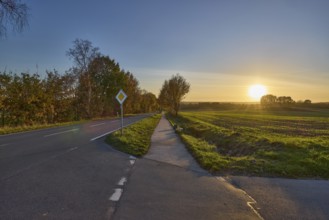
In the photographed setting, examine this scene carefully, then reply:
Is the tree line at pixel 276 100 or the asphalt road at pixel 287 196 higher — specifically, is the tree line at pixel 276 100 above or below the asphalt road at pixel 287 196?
above

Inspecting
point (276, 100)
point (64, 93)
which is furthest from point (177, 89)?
point (276, 100)

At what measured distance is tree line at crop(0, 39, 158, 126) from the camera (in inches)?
981

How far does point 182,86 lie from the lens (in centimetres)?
5562

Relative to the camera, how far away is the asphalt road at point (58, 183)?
424 cm

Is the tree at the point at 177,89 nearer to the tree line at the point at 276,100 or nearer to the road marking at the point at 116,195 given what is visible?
the road marking at the point at 116,195

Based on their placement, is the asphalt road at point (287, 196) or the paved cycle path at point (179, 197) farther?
the asphalt road at point (287, 196)

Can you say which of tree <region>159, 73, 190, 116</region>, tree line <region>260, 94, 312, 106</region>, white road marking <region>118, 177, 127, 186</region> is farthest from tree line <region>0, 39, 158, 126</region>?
tree line <region>260, 94, 312, 106</region>

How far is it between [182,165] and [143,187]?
2.90m

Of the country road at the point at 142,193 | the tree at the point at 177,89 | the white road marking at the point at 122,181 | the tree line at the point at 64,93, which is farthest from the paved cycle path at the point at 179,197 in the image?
the tree at the point at 177,89

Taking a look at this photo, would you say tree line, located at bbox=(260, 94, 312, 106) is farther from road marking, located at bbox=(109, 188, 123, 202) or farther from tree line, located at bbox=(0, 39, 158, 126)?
road marking, located at bbox=(109, 188, 123, 202)

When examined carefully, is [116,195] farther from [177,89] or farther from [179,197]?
[177,89]

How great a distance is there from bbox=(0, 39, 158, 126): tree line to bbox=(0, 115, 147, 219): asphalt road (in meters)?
17.3

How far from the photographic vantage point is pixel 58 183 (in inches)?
230

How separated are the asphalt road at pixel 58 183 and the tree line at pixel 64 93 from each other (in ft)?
56.7
